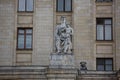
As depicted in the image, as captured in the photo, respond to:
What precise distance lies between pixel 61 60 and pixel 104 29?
6.63m

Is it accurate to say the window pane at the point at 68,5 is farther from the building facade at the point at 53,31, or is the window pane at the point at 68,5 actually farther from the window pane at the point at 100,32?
the window pane at the point at 100,32

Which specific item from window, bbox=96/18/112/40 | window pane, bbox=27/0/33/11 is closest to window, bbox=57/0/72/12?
window pane, bbox=27/0/33/11

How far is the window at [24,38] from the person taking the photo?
40188 mm

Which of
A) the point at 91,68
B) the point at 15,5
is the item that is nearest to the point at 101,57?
the point at 91,68

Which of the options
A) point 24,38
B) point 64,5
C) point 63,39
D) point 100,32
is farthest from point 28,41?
point 100,32

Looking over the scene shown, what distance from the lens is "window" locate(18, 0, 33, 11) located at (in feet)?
134

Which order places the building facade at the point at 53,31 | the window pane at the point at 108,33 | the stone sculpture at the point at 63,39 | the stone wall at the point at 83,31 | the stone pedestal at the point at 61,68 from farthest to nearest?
the window pane at the point at 108,33, the building facade at the point at 53,31, the stone wall at the point at 83,31, the stone sculpture at the point at 63,39, the stone pedestal at the point at 61,68

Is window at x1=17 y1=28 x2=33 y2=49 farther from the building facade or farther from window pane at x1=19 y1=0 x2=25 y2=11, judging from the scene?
window pane at x1=19 y1=0 x2=25 y2=11

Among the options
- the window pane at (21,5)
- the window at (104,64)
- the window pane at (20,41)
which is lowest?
the window at (104,64)

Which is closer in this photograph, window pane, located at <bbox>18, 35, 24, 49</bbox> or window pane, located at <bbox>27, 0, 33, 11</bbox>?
window pane, located at <bbox>18, 35, 24, 49</bbox>

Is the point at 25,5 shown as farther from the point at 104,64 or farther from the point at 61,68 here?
the point at 61,68

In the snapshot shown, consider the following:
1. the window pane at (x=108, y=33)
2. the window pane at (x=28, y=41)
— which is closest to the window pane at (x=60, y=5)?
the window pane at (x=28, y=41)

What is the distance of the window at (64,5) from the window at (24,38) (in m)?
3.07

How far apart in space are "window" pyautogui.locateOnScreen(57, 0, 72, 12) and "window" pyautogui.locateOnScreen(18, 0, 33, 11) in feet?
7.58
